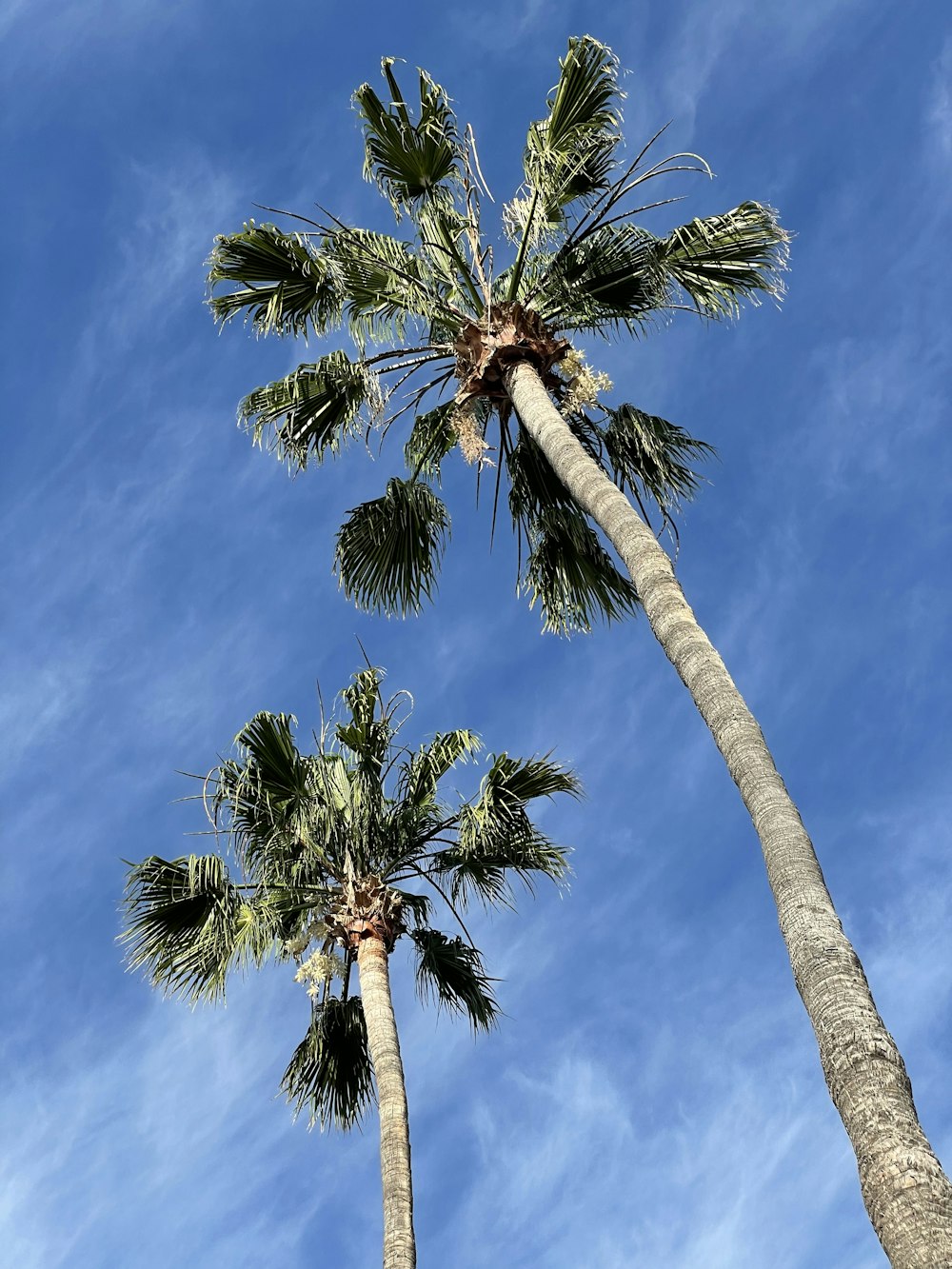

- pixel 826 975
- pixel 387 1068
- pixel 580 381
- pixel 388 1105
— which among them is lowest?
pixel 826 975

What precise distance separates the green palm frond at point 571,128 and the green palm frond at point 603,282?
50 cm

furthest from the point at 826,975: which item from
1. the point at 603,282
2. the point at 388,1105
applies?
the point at 603,282

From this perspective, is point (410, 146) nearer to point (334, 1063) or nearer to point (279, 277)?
point (279, 277)

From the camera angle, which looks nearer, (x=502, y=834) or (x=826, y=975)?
(x=826, y=975)

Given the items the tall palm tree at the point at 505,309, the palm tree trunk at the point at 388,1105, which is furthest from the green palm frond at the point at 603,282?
the palm tree trunk at the point at 388,1105

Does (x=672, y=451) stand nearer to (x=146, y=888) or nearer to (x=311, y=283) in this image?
(x=311, y=283)

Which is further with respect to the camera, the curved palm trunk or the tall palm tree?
the tall palm tree

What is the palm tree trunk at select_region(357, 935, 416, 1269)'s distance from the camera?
9.34m

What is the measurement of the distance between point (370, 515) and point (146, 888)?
13.3 feet

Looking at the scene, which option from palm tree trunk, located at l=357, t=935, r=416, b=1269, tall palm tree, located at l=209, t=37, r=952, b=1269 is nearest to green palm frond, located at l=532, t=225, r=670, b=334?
tall palm tree, located at l=209, t=37, r=952, b=1269

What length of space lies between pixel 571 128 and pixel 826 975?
28.8 ft

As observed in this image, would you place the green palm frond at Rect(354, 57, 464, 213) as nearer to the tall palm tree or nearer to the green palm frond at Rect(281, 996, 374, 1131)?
the tall palm tree

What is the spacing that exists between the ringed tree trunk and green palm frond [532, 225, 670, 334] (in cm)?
529

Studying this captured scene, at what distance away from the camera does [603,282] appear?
11.6m
